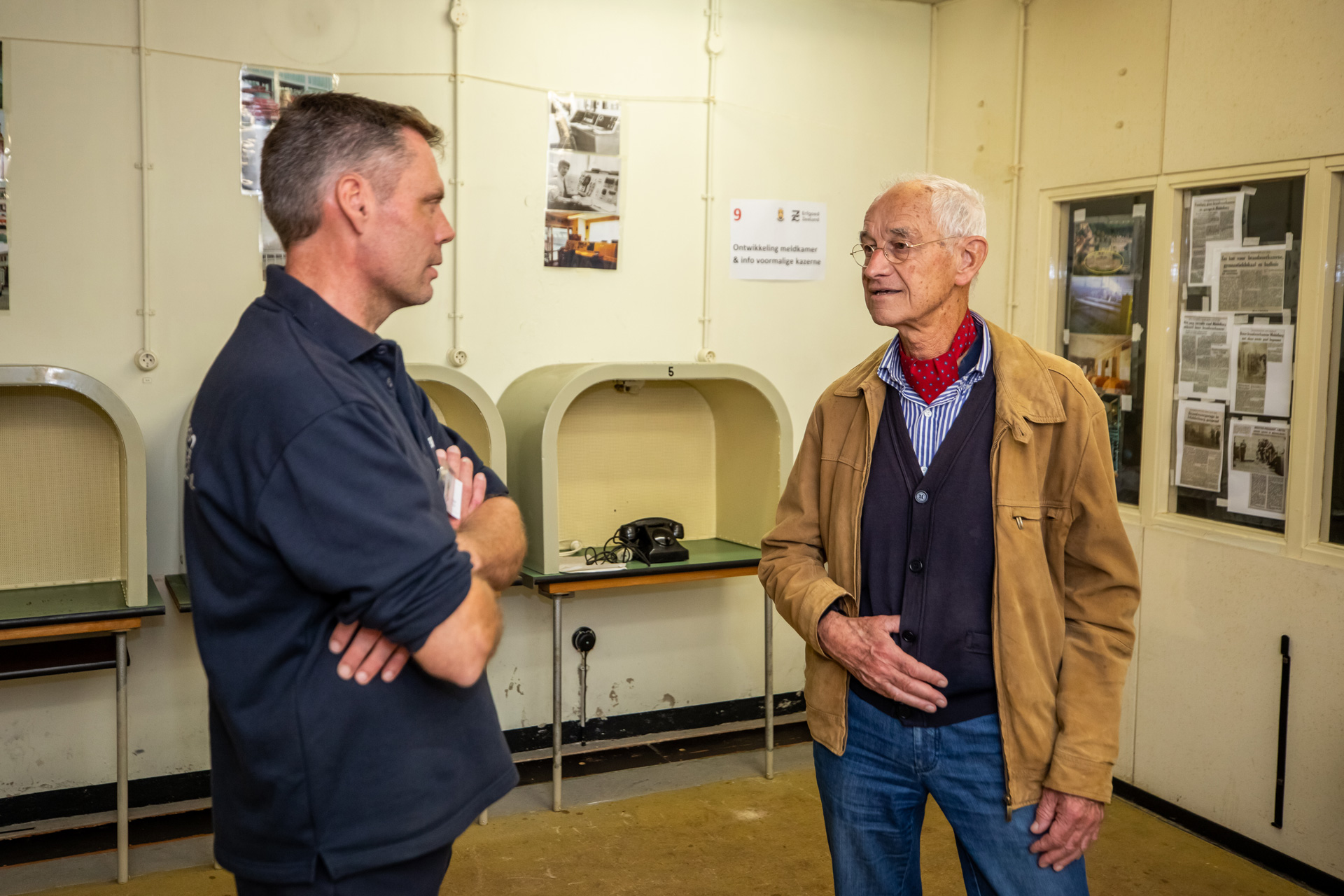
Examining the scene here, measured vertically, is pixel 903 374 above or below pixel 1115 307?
below

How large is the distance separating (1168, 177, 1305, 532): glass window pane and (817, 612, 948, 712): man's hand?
91.6 inches

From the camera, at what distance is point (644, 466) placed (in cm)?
452

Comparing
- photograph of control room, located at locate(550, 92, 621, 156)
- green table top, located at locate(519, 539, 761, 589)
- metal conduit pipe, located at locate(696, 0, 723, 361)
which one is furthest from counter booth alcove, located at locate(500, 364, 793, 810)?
photograph of control room, located at locate(550, 92, 621, 156)

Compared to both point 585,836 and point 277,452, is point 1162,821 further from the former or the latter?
point 277,452

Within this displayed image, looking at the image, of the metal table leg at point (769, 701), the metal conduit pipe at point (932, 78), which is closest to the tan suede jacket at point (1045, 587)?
the metal table leg at point (769, 701)

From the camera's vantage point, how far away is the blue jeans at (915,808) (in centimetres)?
180

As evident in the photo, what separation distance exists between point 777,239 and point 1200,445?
194 centimetres

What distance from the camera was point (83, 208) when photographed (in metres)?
3.53

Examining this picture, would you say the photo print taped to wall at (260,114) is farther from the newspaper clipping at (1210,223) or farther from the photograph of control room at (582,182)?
the newspaper clipping at (1210,223)

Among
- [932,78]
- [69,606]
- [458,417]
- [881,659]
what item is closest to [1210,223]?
[932,78]

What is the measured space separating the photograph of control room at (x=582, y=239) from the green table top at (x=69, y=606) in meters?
1.95

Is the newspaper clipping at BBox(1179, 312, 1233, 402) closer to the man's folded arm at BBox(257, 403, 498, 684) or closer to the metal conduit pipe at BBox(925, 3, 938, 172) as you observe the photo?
the metal conduit pipe at BBox(925, 3, 938, 172)

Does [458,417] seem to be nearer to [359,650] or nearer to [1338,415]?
[359,650]

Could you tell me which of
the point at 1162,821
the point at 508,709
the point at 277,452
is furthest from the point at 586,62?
the point at 1162,821
